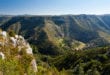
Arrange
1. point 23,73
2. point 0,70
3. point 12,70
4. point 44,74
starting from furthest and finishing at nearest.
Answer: point 44,74 → point 23,73 → point 12,70 → point 0,70

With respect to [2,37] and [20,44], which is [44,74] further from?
[2,37]

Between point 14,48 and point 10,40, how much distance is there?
417 cm

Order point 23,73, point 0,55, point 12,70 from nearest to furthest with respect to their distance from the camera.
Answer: point 12,70
point 0,55
point 23,73

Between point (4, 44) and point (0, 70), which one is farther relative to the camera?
point (4, 44)

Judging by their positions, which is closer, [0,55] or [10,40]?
[0,55]

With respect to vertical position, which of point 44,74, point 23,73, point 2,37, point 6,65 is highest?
point 2,37

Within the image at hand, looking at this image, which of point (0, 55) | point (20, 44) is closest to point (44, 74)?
point (20, 44)

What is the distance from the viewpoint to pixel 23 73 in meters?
100

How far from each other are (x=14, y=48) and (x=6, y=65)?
29164 mm

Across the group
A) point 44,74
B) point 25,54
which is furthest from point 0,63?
point 44,74

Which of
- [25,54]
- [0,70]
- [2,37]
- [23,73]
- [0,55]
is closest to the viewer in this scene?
[0,70]

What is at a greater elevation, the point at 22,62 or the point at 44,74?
the point at 22,62

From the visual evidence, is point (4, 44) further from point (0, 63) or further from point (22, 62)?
point (0, 63)

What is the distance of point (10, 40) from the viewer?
112375 mm
